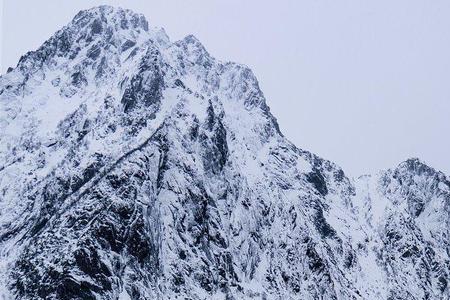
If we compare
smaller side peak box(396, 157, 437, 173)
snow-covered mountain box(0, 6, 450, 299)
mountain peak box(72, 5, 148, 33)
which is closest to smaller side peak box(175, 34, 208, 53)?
snow-covered mountain box(0, 6, 450, 299)

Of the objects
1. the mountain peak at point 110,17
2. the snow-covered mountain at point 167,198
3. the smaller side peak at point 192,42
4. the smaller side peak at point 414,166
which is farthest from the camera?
the smaller side peak at point 414,166

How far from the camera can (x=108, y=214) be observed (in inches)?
2489

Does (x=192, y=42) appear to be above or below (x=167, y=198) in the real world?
above

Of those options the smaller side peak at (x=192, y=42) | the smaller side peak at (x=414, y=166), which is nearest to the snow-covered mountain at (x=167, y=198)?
the smaller side peak at (x=192, y=42)

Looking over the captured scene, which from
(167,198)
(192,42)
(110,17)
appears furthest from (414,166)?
(167,198)

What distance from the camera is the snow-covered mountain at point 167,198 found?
62.4 meters

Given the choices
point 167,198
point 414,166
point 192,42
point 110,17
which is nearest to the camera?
point 167,198

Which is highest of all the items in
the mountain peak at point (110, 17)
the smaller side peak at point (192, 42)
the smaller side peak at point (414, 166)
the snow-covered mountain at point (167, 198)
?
the smaller side peak at point (414, 166)

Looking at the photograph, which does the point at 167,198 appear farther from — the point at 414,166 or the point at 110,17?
the point at 414,166

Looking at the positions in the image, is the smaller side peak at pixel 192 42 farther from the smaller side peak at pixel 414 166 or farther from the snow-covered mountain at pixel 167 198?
the smaller side peak at pixel 414 166

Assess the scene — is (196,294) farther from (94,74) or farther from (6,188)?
(94,74)

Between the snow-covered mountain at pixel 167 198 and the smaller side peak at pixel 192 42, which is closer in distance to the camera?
the snow-covered mountain at pixel 167 198

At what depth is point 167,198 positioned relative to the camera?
73.6 metres

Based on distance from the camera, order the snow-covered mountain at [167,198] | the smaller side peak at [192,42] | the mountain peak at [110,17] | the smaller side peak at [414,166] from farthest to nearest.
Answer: the smaller side peak at [414,166] < the smaller side peak at [192,42] < the mountain peak at [110,17] < the snow-covered mountain at [167,198]
